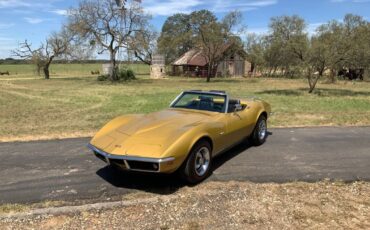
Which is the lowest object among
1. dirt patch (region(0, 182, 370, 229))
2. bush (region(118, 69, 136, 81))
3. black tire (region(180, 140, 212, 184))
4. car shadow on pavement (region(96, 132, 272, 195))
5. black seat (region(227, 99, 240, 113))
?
dirt patch (region(0, 182, 370, 229))

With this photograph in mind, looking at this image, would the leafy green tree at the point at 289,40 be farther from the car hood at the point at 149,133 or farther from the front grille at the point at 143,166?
the front grille at the point at 143,166

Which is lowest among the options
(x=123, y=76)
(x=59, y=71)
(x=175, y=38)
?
(x=123, y=76)

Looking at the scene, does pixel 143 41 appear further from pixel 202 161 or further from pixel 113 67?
pixel 202 161

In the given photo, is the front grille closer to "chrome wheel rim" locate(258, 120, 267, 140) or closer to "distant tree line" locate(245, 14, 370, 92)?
"chrome wheel rim" locate(258, 120, 267, 140)

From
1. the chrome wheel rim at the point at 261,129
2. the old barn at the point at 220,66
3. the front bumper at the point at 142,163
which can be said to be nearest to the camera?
the front bumper at the point at 142,163

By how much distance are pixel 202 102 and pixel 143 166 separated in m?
2.28

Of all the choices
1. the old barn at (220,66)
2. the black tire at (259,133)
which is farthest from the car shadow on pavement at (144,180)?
the old barn at (220,66)

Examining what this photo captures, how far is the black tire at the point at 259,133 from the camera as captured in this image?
22.8 ft

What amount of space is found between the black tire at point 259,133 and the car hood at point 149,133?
1563 millimetres

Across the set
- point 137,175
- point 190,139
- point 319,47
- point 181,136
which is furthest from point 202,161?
point 319,47

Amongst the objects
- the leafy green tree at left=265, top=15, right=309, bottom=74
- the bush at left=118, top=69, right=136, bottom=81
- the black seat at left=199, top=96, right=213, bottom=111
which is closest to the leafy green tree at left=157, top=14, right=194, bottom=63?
the bush at left=118, top=69, right=136, bottom=81

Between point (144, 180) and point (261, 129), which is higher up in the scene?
point (261, 129)

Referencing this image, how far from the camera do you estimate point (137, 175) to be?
5.27 meters

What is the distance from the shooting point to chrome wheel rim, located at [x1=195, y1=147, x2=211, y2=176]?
16.4 ft
